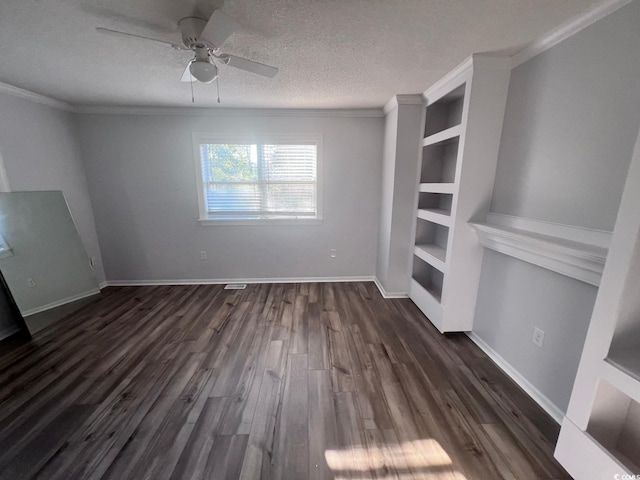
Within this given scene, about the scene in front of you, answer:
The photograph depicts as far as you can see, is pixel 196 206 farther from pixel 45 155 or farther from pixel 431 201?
pixel 431 201

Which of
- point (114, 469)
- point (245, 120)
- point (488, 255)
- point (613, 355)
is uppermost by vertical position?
point (245, 120)

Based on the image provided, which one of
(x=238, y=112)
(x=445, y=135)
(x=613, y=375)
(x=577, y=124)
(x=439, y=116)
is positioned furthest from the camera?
(x=238, y=112)

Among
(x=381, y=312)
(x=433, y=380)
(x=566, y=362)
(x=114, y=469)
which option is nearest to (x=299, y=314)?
(x=381, y=312)

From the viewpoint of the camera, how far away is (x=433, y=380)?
1.73 m

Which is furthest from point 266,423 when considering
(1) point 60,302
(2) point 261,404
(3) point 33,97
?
(3) point 33,97

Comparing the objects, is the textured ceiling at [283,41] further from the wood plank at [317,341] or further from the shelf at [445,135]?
the wood plank at [317,341]

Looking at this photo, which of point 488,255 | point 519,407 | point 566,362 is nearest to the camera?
point 566,362

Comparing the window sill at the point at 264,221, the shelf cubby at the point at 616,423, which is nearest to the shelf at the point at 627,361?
the shelf cubby at the point at 616,423

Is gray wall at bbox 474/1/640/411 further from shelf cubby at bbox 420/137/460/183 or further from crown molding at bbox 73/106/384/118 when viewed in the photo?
crown molding at bbox 73/106/384/118

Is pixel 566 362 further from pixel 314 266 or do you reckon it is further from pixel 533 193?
pixel 314 266

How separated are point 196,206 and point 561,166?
12.3 feet

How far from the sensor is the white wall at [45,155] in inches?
92.8

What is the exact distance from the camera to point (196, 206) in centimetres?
330

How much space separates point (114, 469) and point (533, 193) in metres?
2.98
